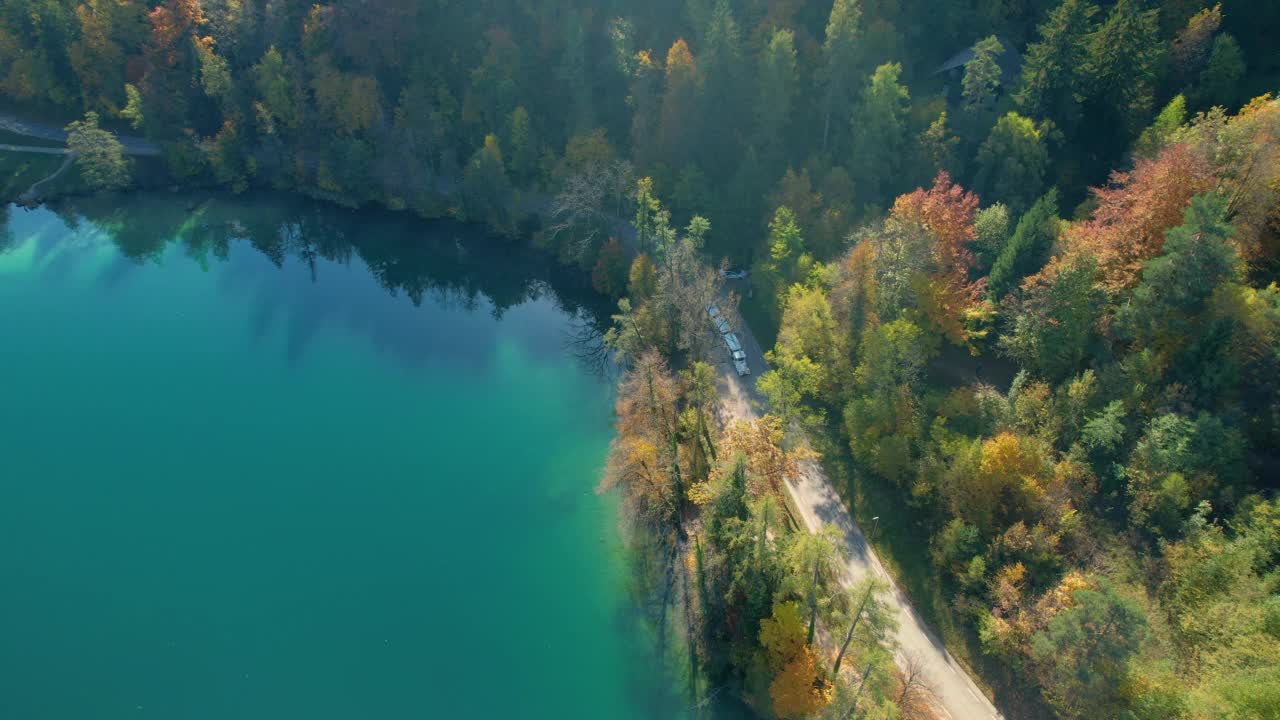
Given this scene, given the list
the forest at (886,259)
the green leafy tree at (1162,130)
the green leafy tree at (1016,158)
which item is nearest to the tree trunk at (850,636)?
the forest at (886,259)

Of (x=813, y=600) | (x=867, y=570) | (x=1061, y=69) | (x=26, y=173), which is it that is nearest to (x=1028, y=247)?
(x=1061, y=69)

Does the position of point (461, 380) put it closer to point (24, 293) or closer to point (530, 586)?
point (530, 586)

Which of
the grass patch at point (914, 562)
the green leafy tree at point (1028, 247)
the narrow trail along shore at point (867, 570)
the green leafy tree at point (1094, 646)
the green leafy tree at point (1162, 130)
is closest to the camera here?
the green leafy tree at point (1094, 646)

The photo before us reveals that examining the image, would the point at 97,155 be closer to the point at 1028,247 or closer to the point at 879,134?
the point at 879,134

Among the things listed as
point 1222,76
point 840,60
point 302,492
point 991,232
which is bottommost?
point 991,232

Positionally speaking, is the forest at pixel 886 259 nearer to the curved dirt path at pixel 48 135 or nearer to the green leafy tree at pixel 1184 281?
the green leafy tree at pixel 1184 281

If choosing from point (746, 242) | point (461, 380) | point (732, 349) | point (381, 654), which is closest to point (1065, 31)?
point (746, 242)
